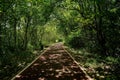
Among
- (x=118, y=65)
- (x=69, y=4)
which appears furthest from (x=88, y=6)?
(x=118, y=65)

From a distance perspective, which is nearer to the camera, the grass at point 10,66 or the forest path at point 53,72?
the forest path at point 53,72

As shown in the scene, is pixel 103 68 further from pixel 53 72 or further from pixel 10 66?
pixel 10 66

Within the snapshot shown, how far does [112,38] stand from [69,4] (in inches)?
237

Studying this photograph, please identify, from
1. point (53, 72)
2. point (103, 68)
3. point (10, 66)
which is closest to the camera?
point (53, 72)

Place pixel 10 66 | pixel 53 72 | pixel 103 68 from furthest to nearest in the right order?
pixel 10 66 → pixel 103 68 → pixel 53 72

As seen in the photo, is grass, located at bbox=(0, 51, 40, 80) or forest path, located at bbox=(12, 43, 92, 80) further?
grass, located at bbox=(0, 51, 40, 80)

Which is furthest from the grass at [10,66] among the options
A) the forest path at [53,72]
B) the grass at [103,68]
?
the grass at [103,68]

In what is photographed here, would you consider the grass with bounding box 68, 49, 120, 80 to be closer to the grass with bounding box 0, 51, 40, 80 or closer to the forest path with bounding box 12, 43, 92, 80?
the forest path with bounding box 12, 43, 92, 80

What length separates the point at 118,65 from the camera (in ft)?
47.1

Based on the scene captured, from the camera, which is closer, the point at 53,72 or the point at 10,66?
the point at 53,72

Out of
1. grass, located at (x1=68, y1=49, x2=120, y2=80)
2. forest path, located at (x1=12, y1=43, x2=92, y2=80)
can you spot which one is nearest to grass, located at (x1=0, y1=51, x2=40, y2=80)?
forest path, located at (x1=12, y1=43, x2=92, y2=80)

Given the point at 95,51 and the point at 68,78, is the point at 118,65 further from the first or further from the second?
the point at 95,51

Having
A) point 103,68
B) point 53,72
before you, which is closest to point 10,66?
point 53,72

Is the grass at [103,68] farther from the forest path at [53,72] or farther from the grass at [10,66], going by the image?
the grass at [10,66]
